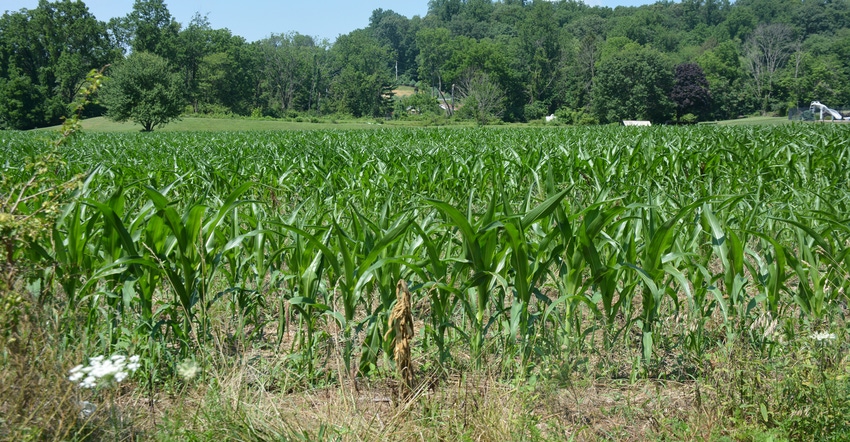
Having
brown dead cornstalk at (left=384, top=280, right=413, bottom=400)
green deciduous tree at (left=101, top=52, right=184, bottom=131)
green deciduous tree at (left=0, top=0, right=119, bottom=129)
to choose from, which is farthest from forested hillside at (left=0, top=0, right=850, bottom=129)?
brown dead cornstalk at (left=384, top=280, right=413, bottom=400)

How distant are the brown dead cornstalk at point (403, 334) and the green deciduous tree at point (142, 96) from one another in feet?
184

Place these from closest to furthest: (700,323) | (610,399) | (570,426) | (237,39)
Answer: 1. (570,426)
2. (610,399)
3. (700,323)
4. (237,39)

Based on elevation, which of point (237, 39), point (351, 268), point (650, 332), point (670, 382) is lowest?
point (670, 382)

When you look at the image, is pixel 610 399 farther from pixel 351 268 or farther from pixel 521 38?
pixel 521 38

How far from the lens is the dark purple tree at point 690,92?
81.4 m

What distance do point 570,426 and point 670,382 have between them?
2.36ft

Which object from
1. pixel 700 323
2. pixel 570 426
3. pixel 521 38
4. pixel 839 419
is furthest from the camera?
pixel 521 38

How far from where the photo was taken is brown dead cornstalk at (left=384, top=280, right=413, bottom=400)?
8.57 ft

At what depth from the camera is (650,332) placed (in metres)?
3.19

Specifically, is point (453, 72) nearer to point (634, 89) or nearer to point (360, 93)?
point (360, 93)

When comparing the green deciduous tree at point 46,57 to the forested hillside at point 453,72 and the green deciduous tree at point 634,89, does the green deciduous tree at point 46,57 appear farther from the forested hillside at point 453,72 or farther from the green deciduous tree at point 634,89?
the green deciduous tree at point 634,89

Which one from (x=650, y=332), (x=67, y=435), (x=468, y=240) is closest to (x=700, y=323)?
(x=650, y=332)

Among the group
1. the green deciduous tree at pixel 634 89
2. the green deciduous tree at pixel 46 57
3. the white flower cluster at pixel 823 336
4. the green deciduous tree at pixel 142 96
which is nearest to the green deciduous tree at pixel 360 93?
the green deciduous tree at pixel 46 57

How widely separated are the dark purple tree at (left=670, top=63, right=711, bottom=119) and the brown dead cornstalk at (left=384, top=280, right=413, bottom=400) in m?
86.3
